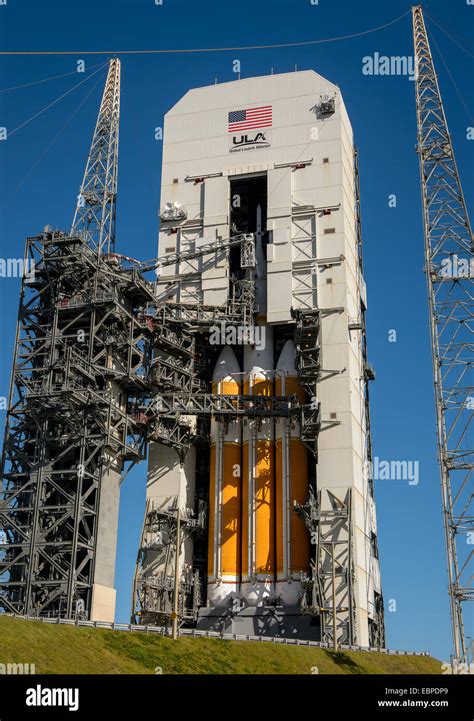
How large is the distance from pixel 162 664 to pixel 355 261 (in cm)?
5257

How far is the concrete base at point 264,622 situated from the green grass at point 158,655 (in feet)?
26.7

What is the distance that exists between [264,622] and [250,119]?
51.1 m

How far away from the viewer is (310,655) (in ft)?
209

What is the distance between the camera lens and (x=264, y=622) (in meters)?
Result: 79.6

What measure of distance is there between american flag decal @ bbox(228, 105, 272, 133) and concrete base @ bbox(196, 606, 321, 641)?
160 ft

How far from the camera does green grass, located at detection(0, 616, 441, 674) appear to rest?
158 feet

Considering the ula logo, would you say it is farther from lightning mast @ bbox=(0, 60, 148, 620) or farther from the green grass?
the green grass

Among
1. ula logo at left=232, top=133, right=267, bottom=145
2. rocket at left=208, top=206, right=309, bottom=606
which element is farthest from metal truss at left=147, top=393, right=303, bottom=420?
ula logo at left=232, top=133, right=267, bottom=145

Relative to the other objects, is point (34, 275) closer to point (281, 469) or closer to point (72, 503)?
point (72, 503)

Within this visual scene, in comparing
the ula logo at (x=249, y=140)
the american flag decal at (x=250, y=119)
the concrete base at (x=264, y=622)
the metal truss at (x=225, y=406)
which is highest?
the american flag decal at (x=250, y=119)

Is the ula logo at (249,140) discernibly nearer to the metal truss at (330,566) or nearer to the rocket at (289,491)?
the rocket at (289,491)

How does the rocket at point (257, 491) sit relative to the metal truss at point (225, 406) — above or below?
below

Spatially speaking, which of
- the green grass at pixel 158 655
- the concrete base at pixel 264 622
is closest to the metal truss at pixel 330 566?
the concrete base at pixel 264 622

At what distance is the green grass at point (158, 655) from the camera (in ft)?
158
